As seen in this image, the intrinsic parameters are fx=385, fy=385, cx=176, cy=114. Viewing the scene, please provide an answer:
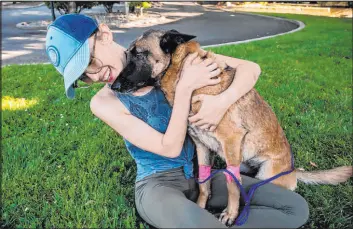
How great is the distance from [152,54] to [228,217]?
1.27 m

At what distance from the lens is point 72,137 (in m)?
4.25

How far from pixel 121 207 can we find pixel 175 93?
1.01 m

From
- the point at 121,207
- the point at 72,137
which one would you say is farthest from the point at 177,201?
the point at 72,137

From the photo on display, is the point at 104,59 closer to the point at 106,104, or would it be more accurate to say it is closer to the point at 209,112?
the point at 106,104

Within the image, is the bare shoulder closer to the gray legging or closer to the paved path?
the gray legging

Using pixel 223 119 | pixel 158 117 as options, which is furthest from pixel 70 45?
pixel 223 119

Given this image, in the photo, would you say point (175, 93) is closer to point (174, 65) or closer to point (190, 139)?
point (174, 65)

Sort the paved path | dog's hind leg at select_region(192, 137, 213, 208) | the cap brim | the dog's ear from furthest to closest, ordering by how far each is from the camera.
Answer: the paved path < dog's hind leg at select_region(192, 137, 213, 208) < the dog's ear < the cap brim

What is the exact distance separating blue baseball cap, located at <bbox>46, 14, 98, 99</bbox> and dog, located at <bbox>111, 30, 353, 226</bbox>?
26 centimetres

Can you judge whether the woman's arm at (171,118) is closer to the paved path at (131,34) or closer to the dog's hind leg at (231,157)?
the dog's hind leg at (231,157)

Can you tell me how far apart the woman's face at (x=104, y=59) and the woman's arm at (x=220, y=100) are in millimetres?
594

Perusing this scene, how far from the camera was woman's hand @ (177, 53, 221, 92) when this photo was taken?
2629 mm

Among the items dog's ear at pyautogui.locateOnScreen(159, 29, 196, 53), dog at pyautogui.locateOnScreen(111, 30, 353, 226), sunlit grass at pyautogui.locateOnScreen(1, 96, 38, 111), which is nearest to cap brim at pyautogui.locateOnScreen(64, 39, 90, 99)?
dog at pyautogui.locateOnScreen(111, 30, 353, 226)

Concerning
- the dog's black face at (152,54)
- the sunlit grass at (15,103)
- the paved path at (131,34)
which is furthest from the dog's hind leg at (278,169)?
the paved path at (131,34)
